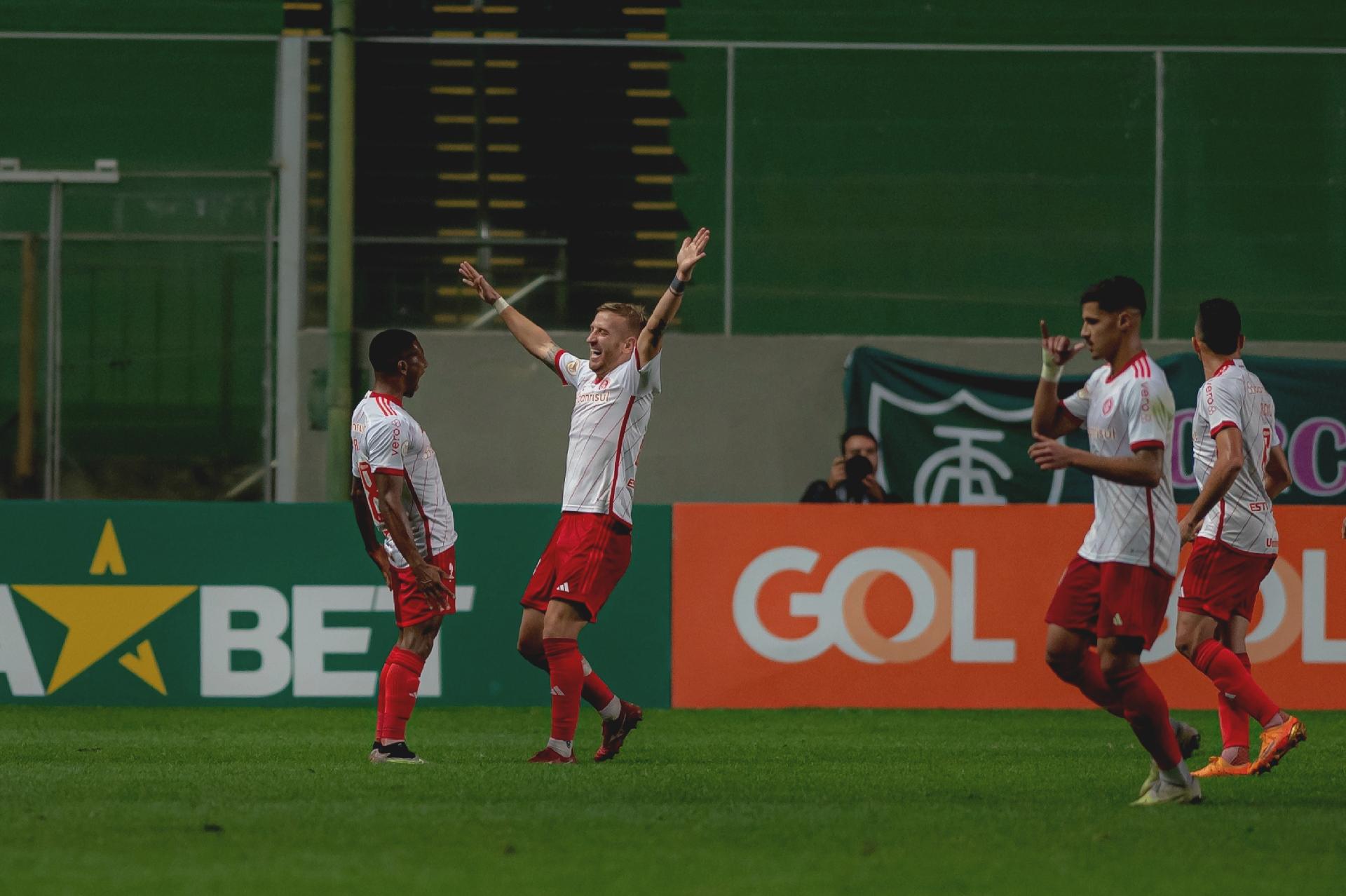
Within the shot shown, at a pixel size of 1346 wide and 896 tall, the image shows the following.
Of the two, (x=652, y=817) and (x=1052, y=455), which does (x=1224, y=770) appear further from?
(x=652, y=817)

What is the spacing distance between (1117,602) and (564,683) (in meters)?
2.59

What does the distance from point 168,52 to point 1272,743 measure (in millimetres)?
11457

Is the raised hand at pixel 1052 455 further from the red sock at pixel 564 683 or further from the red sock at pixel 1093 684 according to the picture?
the red sock at pixel 564 683

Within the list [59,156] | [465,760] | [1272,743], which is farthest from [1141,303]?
[59,156]

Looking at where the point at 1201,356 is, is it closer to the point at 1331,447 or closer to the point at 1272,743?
the point at 1272,743

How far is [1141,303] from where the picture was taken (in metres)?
6.40

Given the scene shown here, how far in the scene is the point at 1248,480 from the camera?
782 centimetres

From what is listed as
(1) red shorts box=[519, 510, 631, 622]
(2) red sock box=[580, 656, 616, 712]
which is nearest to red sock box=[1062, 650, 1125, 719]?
(1) red shorts box=[519, 510, 631, 622]

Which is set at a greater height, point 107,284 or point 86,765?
point 107,284

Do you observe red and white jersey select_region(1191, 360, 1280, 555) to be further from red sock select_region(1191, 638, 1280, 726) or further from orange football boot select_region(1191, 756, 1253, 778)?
orange football boot select_region(1191, 756, 1253, 778)

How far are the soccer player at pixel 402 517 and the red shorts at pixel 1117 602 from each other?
2.76 meters

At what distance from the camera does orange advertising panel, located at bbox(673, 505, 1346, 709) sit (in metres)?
11.0

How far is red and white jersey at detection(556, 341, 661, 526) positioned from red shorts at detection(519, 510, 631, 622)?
0.06 metres

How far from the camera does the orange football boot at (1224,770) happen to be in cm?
759
